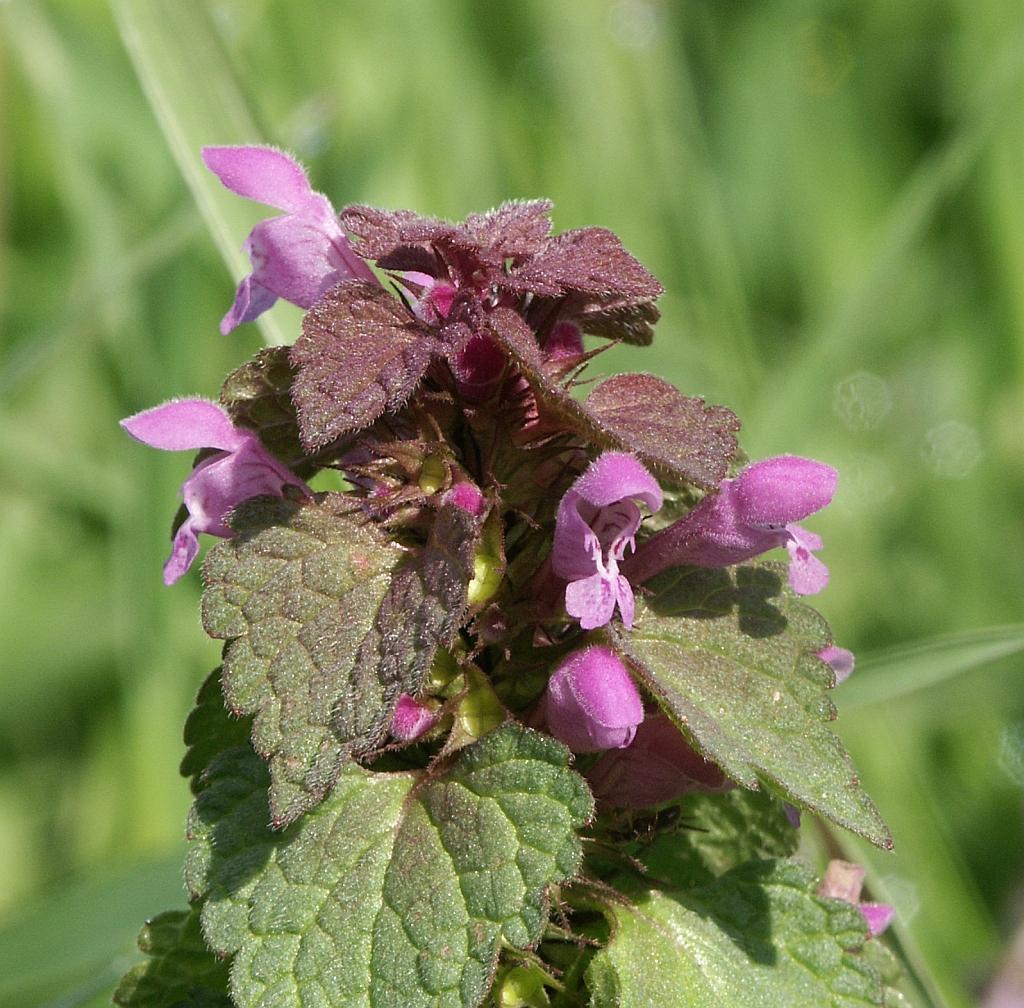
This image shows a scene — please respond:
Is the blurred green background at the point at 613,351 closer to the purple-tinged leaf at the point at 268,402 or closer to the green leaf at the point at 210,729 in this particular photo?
the purple-tinged leaf at the point at 268,402

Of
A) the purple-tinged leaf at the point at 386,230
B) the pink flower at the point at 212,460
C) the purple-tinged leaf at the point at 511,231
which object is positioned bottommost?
the pink flower at the point at 212,460

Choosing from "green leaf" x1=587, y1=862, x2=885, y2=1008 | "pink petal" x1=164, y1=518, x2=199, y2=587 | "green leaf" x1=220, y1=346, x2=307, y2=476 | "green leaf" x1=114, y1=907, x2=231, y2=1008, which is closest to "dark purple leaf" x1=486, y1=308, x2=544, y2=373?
"green leaf" x1=220, y1=346, x2=307, y2=476

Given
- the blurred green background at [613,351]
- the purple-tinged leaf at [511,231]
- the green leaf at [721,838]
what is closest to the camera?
the purple-tinged leaf at [511,231]

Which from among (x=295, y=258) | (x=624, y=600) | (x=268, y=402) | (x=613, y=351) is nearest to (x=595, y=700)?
(x=624, y=600)

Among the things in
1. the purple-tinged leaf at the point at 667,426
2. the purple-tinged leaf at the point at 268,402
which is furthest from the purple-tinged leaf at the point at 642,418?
the purple-tinged leaf at the point at 268,402

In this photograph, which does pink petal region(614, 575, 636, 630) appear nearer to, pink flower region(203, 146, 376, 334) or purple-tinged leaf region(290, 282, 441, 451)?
purple-tinged leaf region(290, 282, 441, 451)
